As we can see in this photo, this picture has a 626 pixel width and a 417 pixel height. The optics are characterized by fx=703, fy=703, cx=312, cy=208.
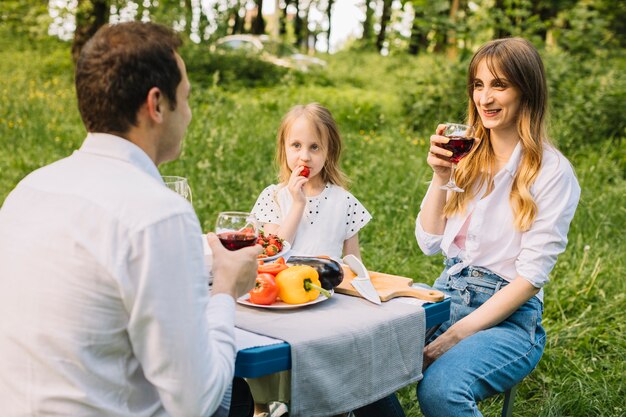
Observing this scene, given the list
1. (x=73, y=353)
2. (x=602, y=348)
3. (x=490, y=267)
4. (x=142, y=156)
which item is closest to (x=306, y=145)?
(x=490, y=267)

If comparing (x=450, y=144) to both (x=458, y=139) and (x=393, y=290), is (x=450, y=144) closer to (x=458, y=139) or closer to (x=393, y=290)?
(x=458, y=139)

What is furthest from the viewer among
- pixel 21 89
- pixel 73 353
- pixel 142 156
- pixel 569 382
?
pixel 21 89

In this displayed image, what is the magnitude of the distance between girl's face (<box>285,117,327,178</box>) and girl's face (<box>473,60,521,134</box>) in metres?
0.86

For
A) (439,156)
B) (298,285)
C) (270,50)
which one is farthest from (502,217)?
(270,50)

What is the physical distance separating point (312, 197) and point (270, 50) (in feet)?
50.0

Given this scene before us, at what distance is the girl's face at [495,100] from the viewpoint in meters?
2.94

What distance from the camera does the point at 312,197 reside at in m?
3.59

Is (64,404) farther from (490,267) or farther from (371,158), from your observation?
(371,158)

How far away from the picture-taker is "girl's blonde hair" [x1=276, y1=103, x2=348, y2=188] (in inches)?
140

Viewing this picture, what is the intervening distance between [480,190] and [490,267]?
0.36m

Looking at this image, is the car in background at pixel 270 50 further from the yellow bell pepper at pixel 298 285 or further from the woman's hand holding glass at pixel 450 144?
the yellow bell pepper at pixel 298 285

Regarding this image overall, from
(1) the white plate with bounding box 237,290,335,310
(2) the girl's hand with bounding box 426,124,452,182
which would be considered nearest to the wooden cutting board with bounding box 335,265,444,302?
(1) the white plate with bounding box 237,290,335,310

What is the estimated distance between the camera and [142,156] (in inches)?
68.4

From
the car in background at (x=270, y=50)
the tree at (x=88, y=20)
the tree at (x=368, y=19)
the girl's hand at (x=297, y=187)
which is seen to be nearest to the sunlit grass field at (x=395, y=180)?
the tree at (x=88, y=20)
